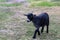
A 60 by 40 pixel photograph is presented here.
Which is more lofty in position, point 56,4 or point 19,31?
point 19,31

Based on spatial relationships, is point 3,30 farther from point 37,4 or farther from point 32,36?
point 37,4

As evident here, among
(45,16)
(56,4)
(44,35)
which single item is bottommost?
(56,4)

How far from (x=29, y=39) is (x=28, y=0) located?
1028 cm

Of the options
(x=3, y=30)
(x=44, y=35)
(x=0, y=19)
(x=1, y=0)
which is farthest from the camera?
(x=1, y=0)

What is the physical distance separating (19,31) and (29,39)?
0.97 metres

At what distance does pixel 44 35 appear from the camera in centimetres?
643

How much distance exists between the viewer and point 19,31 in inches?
268

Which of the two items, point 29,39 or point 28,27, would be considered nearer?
point 29,39

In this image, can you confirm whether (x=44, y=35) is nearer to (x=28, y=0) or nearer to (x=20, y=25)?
(x=20, y=25)

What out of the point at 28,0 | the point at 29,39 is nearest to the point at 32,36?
the point at 29,39

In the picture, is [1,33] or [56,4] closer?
[1,33]

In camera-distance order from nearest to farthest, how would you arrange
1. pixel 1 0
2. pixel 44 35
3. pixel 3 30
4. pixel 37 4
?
pixel 44 35, pixel 3 30, pixel 37 4, pixel 1 0

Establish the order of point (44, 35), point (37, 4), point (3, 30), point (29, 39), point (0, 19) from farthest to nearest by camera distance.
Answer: point (37, 4) < point (0, 19) < point (3, 30) < point (44, 35) < point (29, 39)

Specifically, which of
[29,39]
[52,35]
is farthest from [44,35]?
[29,39]
